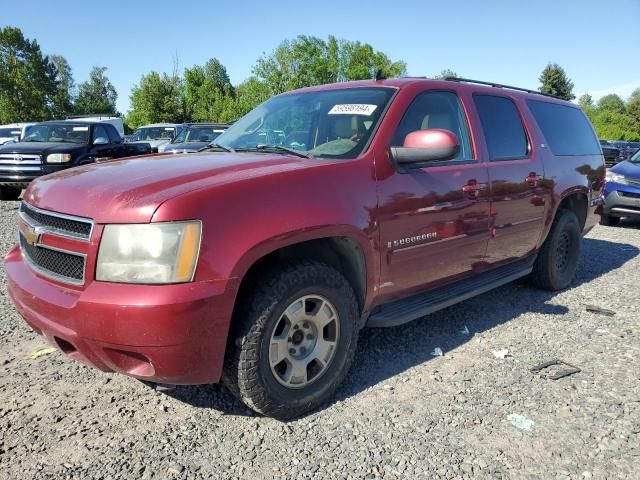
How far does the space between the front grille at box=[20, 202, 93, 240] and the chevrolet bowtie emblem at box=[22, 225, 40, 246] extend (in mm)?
28

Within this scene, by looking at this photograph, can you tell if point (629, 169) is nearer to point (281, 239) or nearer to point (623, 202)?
point (623, 202)

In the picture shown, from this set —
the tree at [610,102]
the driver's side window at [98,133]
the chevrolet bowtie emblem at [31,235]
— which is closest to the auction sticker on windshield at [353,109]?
the chevrolet bowtie emblem at [31,235]

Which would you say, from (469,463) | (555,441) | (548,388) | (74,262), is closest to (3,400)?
(74,262)

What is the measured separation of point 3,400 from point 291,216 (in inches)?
77.7

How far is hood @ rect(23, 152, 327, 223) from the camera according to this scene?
2.27 meters

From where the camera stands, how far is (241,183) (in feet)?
7.97

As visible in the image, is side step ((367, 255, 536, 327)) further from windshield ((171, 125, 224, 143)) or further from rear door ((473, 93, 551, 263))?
windshield ((171, 125, 224, 143))

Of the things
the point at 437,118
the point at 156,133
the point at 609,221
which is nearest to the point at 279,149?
the point at 437,118

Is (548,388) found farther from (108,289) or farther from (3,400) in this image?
(3,400)

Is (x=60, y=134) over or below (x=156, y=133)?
over

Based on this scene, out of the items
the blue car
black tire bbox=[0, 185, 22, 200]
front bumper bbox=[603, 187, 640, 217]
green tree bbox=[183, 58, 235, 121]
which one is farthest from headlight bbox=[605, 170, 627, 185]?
green tree bbox=[183, 58, 235, 121]

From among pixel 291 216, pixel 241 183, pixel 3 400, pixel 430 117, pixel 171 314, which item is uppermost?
pixel 430 117

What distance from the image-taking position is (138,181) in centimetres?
249

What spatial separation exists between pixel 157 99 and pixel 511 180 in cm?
4283
